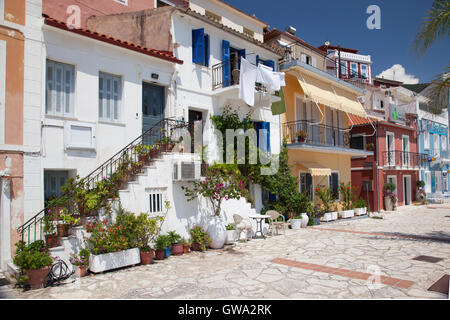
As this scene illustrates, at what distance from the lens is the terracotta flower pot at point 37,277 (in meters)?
7.18

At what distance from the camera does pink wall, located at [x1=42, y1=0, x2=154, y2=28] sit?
12.5m

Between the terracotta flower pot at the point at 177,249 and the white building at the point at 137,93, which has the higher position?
the white building at the point at 137,93

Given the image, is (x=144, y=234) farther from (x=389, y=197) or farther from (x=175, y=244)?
(x=389, y=197)

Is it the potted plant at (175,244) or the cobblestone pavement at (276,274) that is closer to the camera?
the cobblestone pavement at (276,274)

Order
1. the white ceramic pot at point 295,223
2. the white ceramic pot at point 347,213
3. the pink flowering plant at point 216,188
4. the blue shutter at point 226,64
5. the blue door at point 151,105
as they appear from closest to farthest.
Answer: the pink flowering plant at point 216,188, the blue door at point 151,105, the blue shutter at point 226,64, the white ceramic pot at point 295,223, the white ceramic pot at point 347,213

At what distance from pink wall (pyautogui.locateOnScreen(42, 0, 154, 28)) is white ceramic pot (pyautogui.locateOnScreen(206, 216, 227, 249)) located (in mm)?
9613

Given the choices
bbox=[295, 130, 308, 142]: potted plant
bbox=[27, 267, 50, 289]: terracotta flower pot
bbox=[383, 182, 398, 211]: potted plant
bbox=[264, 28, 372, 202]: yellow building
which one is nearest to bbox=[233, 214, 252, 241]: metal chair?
bbox=[264, 28, 372, 202]: yellow building

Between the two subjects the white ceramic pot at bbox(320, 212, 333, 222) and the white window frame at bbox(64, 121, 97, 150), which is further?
the white ceramic pot at bbox(320, 212, 333, 222)

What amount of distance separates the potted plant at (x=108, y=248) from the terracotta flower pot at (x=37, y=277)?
1.21m

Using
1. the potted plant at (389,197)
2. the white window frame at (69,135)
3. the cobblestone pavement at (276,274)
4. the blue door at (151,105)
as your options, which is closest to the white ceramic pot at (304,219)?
the cobblestone pavement at (276,274)

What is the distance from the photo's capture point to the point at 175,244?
10.4 m

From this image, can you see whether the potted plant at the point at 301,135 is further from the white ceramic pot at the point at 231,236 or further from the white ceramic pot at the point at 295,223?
the white ceramic pot at the point at 231,236

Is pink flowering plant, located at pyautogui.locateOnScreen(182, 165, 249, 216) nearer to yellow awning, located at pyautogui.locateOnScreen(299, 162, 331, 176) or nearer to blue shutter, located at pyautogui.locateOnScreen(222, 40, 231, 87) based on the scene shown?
blue shutter, located at pyautogui.locateOnScreen(222, 40, 231, 87)
